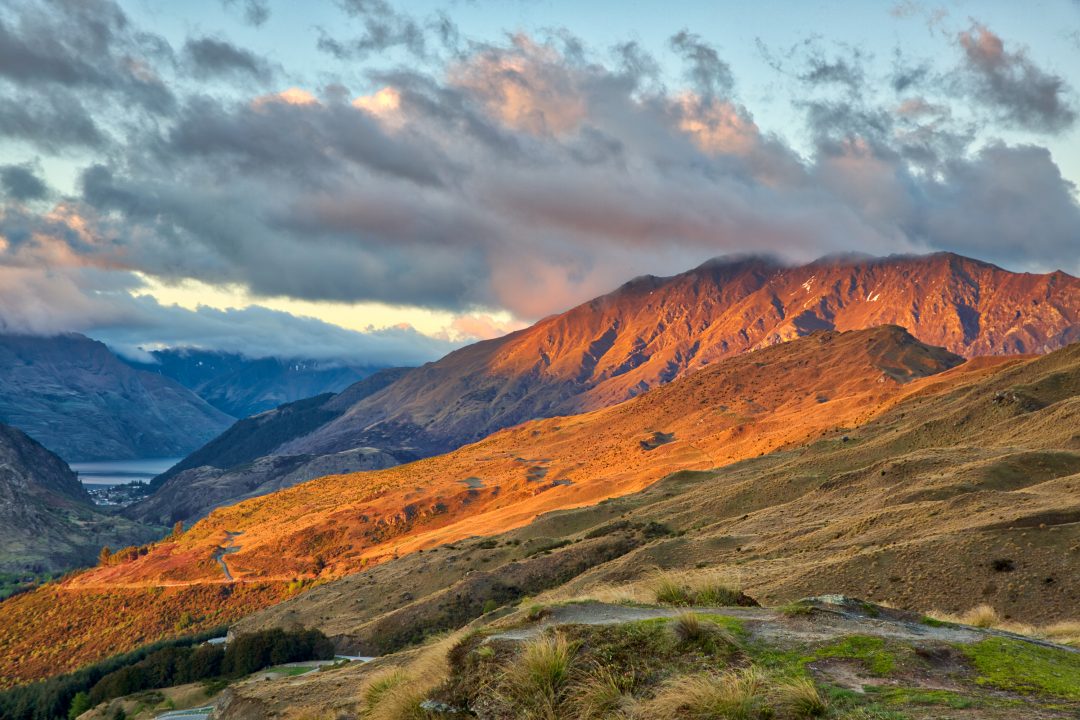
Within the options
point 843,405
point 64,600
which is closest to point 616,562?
point 843,405

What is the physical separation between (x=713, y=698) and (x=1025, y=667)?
5.08 metres

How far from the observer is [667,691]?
420 inches

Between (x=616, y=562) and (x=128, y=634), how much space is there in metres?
123

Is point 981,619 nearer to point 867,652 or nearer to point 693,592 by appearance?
point 693,592

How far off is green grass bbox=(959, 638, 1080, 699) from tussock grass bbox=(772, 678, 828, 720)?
2878mm

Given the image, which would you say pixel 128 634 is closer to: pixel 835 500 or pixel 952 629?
pixel 835 500

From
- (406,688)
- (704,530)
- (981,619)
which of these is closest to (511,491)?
(704,530)

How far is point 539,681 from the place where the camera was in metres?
11.5

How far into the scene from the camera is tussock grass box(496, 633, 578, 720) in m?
11.2

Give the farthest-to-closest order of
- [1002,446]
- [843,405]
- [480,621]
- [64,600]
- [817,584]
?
[64,600], [843,405], [1002,446], [480,621], [817,584]

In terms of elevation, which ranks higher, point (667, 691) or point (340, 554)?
point (667, 691)

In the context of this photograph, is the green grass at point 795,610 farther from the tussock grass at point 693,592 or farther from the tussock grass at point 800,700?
the tussock grass at point 800,700

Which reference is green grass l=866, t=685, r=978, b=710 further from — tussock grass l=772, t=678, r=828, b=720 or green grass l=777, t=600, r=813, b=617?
green grass l=777, t=600, r=813, b=617

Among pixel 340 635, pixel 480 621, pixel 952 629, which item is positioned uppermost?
pixel 952 629
